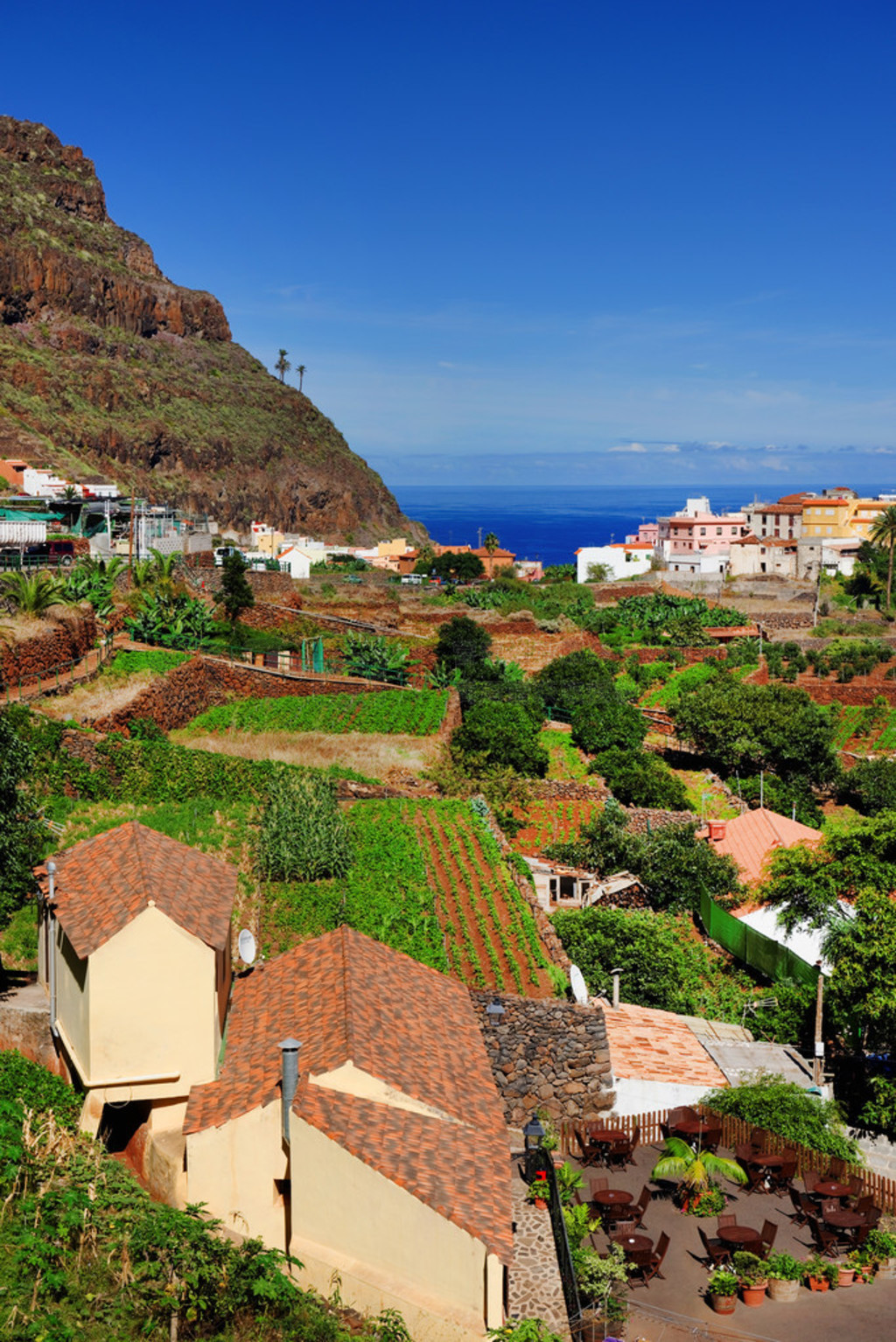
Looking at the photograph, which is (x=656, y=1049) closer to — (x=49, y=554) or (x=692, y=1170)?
(x=692, y=1170)

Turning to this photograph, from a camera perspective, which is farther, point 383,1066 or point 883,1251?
point 883,1251

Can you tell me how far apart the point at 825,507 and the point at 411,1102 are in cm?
9722

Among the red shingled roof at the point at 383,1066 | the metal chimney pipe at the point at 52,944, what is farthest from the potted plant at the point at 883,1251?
the metal chimney pipe at the point at 52,944

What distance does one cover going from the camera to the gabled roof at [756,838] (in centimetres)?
2747

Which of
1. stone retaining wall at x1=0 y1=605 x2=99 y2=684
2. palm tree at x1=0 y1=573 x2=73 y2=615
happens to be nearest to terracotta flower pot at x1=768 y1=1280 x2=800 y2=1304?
stone retaining wall at x1=0 y1=605 x2=99 y2=684

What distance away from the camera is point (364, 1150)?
408 inches

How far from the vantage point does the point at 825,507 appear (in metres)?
102

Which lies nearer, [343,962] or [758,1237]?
[758,1237]

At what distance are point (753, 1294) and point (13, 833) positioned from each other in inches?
392

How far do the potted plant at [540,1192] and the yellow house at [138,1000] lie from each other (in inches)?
157

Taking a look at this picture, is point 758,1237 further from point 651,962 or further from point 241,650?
point 241,650

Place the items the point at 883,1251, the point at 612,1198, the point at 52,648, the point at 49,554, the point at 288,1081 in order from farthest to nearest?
the point at 49,554 → the point at 52,648 → the point at 612,1198 → the point at 883,1251 → the point at 288,1081

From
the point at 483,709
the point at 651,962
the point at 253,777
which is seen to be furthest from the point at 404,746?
the point at 651,962

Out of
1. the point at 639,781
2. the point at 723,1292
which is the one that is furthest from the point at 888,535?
the point at 723,1292
